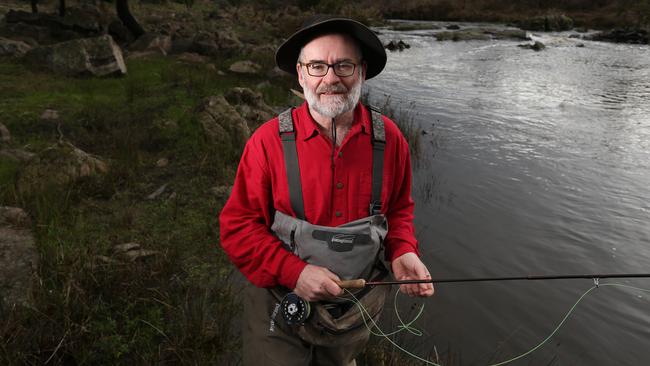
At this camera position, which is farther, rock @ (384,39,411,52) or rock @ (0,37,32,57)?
rock @ (384,39,411,52)

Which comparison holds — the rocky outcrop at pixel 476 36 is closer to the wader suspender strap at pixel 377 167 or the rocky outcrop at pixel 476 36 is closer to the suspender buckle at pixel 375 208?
the wader suspender strap at pixel 377 167

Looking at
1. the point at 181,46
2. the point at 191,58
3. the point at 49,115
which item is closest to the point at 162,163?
the point at 49,115

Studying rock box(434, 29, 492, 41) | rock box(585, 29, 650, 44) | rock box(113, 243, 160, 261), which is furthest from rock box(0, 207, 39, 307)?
rock box(585, 29, 650, 44)

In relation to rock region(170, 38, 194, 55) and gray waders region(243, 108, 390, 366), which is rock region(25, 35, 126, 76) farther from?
gray waders region(243, 108, 390, 366)

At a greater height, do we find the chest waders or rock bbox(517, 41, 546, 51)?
rock bbox(517, 41, 546, 51)

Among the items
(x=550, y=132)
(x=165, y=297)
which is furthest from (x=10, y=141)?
(x=550, y=132)

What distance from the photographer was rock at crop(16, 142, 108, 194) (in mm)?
5301

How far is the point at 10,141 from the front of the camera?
7.06 meters

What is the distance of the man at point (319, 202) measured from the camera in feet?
7.51

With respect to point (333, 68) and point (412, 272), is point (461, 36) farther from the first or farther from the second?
point (412, 272)

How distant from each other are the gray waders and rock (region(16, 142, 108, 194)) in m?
4.14

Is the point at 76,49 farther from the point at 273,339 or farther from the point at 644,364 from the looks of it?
the point at 644,364

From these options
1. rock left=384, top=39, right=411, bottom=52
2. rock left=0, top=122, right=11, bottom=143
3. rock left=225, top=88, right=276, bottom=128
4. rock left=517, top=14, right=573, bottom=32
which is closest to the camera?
rock left=0, top=122, right=11, bottom=143

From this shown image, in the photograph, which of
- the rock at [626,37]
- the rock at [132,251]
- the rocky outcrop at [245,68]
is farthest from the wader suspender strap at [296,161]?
the rock at [626,37]
